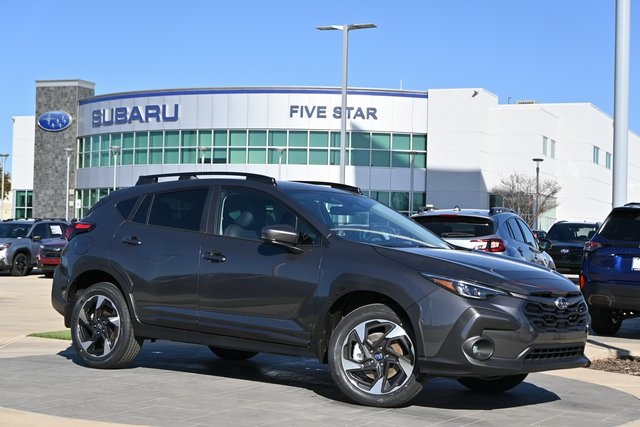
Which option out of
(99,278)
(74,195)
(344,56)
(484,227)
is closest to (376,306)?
(99,278)

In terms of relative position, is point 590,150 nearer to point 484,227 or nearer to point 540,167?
point 540,167

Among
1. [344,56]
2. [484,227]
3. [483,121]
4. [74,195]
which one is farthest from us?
[74,195]

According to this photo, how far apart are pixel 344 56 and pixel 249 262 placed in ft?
71.9

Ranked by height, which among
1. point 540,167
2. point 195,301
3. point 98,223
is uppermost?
point 540,167

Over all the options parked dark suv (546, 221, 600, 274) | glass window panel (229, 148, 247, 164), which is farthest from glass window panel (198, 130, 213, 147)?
parked dark suv (546, 221, 600, 274)

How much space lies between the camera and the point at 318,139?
6181cm

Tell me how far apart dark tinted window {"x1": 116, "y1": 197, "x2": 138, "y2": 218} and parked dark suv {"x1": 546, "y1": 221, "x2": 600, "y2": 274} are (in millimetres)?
20433

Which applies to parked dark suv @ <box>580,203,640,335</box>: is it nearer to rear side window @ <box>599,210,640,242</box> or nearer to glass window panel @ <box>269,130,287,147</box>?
rear side window @ <box>599,210,640,242</box>

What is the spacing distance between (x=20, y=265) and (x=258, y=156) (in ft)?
110

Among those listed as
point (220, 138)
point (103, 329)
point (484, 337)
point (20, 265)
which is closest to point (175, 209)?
point (103, 329)

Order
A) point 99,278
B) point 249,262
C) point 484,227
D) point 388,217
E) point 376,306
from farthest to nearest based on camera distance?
point 484,227 → point 99,278 → point 388,217 → point 249,262 → point 376,306

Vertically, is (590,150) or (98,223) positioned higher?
(590,150)

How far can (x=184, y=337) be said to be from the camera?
8.55 m

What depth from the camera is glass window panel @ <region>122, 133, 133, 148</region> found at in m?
66.0
